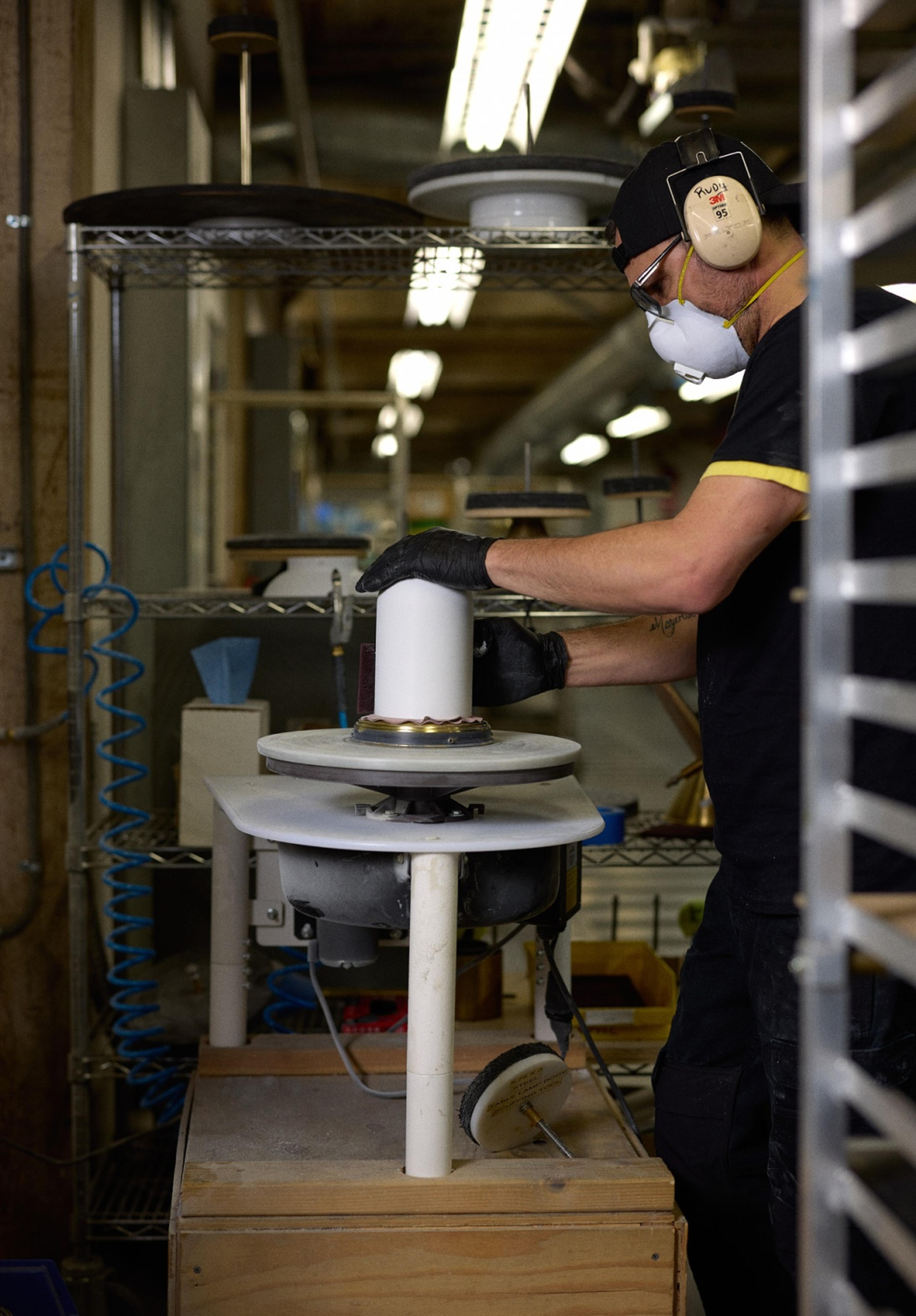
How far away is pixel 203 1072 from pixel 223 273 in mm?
1591

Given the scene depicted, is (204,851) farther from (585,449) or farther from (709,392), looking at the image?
(585,449)

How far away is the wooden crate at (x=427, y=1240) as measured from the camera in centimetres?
145

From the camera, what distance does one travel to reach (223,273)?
2.59 m

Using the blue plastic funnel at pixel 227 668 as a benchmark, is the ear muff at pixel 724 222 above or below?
above

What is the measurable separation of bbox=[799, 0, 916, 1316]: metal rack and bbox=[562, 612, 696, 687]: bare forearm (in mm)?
1086

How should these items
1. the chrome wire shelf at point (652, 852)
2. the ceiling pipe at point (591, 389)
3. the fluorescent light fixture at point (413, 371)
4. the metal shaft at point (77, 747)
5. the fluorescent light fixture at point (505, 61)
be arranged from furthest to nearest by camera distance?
the fluorescent light fixture at point (413, 371) → the ceiling pipe at point (591, 389) → the fluorescent light fixture at point (505, 61) → the chrome wire shelf at point (652, 852) → the metal shaft at point (77, 747)

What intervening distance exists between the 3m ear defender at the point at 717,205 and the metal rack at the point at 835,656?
769 mm

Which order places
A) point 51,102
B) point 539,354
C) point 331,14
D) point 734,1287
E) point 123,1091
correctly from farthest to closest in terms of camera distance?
point 539,354 → point 331,14 → point 123,1091 → point 51,102 → point 734,1287

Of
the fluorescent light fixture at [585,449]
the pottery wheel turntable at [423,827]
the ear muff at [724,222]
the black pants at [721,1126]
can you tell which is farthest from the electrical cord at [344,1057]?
the fluorescent light fixture at [585,449]

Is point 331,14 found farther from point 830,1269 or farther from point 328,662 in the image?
point 830,1269

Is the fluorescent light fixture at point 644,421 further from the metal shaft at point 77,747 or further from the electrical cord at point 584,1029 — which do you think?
the electrical cord at point 584,1029

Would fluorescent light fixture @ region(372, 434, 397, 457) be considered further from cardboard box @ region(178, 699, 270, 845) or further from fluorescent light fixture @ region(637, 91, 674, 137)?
cardboard box @ region(178, 699, 270, 845)

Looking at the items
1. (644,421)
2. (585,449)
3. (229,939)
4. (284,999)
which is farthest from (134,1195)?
(585,449)

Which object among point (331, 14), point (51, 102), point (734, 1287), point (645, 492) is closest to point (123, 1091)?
point (734, 1287)
